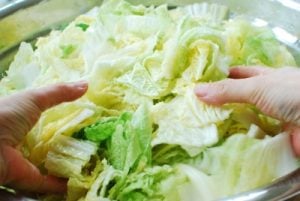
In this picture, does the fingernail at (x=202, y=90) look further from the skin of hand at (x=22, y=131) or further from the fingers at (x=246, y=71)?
the skin of hand at (x=22, y=131)

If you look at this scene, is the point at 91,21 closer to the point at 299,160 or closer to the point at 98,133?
the point at 98,133

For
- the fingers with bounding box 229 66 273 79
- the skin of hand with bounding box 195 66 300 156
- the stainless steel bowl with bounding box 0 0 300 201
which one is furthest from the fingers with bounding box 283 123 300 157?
the stainless steel bowl with bounding box 0 0 300 201

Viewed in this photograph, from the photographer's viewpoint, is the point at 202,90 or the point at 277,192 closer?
the point at 277,192

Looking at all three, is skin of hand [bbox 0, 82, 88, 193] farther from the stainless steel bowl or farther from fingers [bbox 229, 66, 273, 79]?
the stainless steel bowl

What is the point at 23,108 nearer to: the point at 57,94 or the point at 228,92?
the point at 57,94

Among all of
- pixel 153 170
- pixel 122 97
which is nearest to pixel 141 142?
pixel 153 170

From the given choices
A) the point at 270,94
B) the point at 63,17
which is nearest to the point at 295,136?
the point at 270,94

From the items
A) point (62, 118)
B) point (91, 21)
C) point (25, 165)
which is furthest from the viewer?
point (91, 21)
